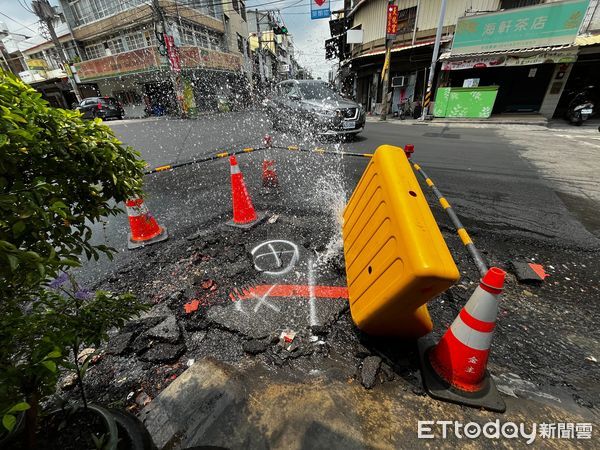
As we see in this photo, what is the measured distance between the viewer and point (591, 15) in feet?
39.9

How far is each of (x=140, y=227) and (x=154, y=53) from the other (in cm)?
2473

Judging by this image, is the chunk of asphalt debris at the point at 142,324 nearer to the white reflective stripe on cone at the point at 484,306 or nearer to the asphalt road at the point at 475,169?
the white reflective stripe on cone at the point at 484,306

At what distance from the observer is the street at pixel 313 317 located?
5.30ft

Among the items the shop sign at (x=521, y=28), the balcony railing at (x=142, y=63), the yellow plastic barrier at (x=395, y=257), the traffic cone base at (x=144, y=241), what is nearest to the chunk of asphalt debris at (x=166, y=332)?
the yellow plastic barrier at (x=395, y=257)

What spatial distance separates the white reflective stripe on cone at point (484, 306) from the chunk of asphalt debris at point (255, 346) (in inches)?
56.2

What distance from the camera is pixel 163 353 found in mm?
2002

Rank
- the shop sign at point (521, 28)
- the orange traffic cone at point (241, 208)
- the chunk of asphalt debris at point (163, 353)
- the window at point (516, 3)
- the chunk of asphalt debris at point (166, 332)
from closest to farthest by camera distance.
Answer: the chunk of asphalt debris at point (163, 353)
the chunk of asphalt debris at point (166, 332)
the orange traffic cone at point (241, 208)
the shop sign at point (521, 28)
the window at point (516, 3)

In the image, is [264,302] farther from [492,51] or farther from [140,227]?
[492,51]

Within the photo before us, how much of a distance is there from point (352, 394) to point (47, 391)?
1512 mm

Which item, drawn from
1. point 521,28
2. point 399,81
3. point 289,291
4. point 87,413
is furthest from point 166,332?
point 399,81

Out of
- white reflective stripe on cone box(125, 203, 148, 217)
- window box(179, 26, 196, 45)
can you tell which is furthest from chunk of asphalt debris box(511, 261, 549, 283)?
window box(179, 26, 196, 45)

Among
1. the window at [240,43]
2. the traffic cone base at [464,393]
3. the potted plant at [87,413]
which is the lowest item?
the traffic cone base at [464,393]

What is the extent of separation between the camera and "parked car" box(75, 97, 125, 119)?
19062 mm

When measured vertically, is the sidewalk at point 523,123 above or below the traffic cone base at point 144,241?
below
